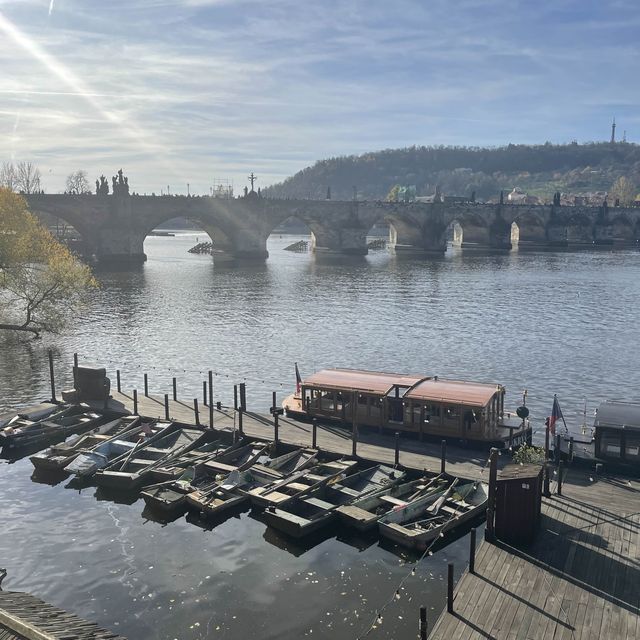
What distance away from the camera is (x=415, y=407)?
108ft

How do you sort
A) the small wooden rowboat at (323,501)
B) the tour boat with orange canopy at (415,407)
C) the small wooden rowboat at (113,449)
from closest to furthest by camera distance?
the small wooden rowboat at (323,501), the small wooden rowboat at (113,449), the tour boat with orange canopy at (415,407)

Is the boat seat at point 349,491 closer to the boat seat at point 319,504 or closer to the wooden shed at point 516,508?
the boat seat at point 319,504

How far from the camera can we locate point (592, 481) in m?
26.8

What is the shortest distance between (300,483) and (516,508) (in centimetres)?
983

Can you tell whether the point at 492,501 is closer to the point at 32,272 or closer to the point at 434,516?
the point at 434,516

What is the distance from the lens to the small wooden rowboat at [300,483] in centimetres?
2683

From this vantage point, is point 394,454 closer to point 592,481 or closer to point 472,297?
point 592,481

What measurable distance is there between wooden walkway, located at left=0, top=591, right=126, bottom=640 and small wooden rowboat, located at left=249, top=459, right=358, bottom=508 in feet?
32.9

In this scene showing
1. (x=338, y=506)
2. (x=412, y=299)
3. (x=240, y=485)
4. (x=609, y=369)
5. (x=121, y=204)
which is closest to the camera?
(x=338, y=506)

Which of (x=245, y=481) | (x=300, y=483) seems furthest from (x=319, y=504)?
(x=245, y=481)

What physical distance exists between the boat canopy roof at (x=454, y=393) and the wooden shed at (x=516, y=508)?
8.76 m

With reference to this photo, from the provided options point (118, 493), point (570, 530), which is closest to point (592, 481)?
point (570, 530)

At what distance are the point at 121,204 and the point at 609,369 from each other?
341 ft

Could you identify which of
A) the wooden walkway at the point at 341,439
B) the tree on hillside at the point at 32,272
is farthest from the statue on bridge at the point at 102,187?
the wooden walkway at the point at 341,439
